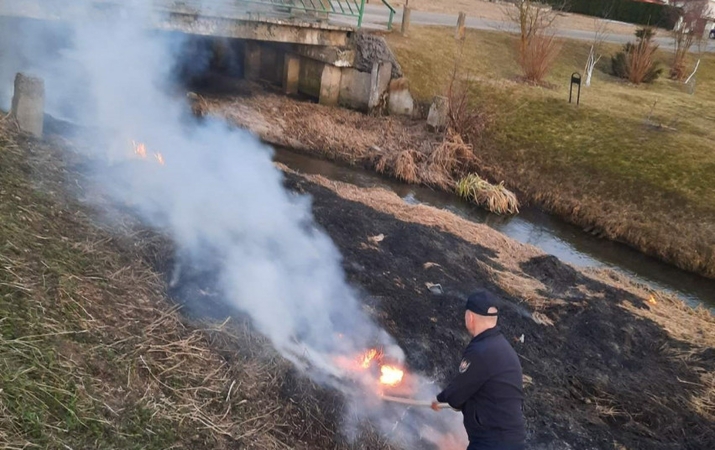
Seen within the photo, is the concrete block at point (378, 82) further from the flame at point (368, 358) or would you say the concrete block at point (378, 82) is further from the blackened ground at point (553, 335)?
the flame at point (368, 358)

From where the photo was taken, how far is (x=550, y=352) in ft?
23.7

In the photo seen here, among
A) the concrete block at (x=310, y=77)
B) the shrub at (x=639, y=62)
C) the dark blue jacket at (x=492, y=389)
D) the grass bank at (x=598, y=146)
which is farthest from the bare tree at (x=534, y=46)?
the dark blue jacket at (x=492, y=389)

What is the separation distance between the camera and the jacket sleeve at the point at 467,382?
4215 mm

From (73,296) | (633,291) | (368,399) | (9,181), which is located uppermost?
(9,181)

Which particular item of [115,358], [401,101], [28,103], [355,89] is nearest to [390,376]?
[115,358]

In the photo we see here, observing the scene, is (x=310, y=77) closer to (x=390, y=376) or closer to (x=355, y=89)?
(x=355, y=89)

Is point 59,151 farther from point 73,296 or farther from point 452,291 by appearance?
point 452,291

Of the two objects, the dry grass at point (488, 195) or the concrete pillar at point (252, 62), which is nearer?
A: the dry grass at point (488, 195)

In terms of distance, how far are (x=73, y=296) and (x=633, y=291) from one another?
910cm

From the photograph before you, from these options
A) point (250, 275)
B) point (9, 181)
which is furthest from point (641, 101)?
point (9, 181)

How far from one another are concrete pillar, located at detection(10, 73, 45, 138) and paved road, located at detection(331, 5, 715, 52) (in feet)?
46.9

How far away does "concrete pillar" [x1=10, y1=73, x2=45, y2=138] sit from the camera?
7.44 metres

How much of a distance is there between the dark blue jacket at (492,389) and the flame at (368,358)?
1702 millimetres

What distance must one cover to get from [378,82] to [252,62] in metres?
4.66
